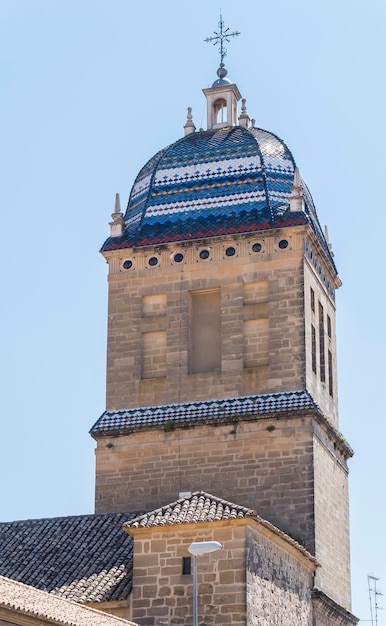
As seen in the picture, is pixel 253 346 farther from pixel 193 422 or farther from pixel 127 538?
pixel 127 538

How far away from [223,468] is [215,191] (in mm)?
6771

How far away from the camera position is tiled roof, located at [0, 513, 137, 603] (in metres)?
27.3

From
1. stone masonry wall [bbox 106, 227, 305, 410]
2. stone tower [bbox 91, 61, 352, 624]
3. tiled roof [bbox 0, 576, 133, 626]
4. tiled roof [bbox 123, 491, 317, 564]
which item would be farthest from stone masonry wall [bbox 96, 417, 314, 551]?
tiled roof [bbox 0, 576, 133, 626]

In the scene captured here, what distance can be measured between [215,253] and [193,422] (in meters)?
4.04

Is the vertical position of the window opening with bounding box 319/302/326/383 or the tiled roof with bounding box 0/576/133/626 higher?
the window opening with bounding box 319/302/326/383

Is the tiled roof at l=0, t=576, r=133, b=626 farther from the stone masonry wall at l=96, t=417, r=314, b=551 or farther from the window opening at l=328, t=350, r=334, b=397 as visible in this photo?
the window opening at l=328, t=350, r=334, b=397

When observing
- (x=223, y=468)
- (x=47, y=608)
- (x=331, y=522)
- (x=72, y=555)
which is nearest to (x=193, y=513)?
(x=72, y=555)

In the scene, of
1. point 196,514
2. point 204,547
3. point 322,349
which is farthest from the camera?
point 322,349

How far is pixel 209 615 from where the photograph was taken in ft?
84.8

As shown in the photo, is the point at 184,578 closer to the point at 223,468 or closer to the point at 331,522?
the point at 223,468

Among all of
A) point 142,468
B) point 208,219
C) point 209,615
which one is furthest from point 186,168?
point 209,615

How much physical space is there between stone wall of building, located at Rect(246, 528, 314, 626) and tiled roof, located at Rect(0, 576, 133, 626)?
9.06ft

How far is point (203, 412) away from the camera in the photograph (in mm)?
32281

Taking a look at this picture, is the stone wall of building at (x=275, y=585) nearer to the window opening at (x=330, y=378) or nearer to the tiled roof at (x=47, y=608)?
the tiled roof at (x=47, y=608)
